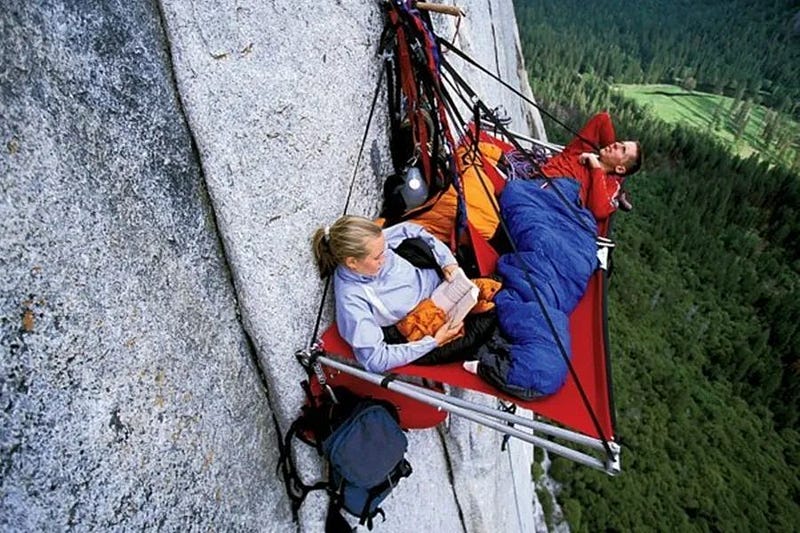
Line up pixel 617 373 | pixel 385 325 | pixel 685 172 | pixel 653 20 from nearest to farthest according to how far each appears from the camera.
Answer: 1. pixel 385 325
2. pixel 617 373
3. pixel 685 172
4. pixel 653 20

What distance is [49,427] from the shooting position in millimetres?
1674

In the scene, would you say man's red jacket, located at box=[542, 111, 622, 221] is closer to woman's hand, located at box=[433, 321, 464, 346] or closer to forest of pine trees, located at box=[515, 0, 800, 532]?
woman's hand, located at box=[433, 321, 464, 346]

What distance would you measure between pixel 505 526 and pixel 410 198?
4.31 meters

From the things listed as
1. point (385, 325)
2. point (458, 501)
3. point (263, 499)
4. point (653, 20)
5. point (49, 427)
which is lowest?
point (653, 20)

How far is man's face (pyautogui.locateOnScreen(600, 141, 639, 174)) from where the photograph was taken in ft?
15.4

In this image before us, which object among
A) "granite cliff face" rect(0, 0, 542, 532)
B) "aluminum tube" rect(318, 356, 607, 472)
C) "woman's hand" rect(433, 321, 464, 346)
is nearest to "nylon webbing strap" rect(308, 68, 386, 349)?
"granite cliff face" rect(0, 0, 542, 532)

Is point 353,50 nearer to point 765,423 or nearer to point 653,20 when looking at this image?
point 765,423

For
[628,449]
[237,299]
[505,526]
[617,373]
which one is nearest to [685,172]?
[617,373]

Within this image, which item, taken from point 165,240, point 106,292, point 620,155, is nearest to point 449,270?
point 165,240

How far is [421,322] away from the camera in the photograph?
9.86 feet

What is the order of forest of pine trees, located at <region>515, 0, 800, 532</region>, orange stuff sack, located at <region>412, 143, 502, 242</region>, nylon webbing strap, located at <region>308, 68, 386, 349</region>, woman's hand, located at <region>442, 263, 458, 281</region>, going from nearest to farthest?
nylon webbing strap, located at <region>308, 68, 386, 349</region> → woman's hand, located at <region>442, 263, 458, 281</region> → orange stuff sack, located at <region>412, 143, 502, 242</region> → forest of pine trees, located at <region>515, 0, 800, 532</region>

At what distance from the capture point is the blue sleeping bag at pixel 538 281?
2.77 m

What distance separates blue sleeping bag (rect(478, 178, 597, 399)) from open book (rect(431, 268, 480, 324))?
10.2 inches

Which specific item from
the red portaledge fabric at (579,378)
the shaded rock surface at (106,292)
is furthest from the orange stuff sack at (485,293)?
the shaded rock surface at (106,292)
